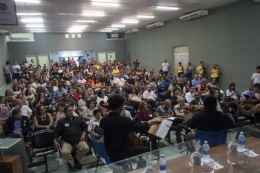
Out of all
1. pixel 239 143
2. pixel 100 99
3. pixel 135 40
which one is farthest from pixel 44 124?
pixel 135 40

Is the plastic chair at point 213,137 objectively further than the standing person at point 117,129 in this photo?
Yes

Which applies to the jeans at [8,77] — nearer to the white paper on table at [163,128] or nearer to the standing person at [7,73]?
the standing person at [7,73]

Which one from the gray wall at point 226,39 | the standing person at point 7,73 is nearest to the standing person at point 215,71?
the gray wall at point 226,39

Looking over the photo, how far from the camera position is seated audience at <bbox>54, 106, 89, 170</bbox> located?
11.6 ft

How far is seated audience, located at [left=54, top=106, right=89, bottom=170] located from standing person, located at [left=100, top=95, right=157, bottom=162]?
141 centimetres

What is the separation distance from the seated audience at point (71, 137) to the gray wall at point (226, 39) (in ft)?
24.7

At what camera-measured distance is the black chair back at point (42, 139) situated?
3.54m

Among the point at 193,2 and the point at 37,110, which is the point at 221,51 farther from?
the point at 37,110

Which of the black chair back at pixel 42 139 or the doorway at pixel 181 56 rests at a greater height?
the doorway at pixel 181 56

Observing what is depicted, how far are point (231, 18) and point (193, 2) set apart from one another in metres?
1.98

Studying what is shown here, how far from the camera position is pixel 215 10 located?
9031 mm

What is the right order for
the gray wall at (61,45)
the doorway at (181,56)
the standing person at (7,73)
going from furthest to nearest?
1. the gray wall at (61,45)
2. the standing person at (7,73)
3. the doorway at (181,56)

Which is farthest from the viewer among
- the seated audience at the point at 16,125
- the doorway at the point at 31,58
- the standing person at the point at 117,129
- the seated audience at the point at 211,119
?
the doorway at the point at 31,58

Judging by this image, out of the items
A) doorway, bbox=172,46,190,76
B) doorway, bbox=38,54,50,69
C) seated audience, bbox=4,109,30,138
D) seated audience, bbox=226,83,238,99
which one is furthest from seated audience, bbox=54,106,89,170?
doorway, bbox=38,54,50,69
